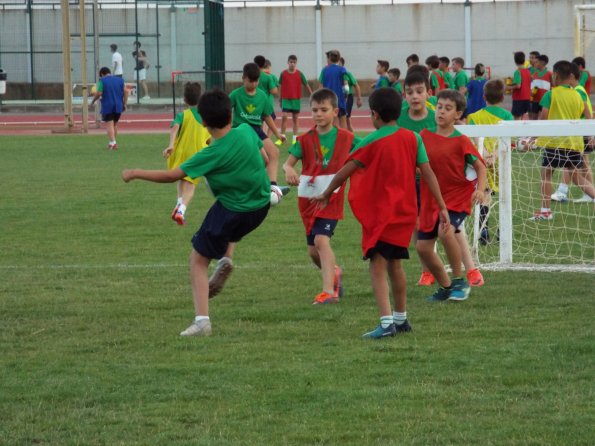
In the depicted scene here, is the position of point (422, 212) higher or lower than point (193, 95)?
lower

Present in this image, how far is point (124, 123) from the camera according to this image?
34750 millimetres

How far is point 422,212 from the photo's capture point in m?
8.65

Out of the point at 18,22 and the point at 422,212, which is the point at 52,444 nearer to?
the point at 422,212

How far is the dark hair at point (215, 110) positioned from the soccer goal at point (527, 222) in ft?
9.35

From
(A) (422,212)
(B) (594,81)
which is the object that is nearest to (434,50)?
(B) (594,81)

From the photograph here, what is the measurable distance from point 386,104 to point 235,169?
3.40 feet

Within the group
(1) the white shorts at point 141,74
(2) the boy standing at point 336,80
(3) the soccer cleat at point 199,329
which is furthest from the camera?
(1) the white shorts at point 141,74

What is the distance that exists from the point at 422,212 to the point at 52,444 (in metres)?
4.08

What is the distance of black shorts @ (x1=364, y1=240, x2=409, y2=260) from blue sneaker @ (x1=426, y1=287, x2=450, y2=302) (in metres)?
1.46

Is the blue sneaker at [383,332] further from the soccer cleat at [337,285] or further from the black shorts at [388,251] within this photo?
the soccer cleat at [337,285]

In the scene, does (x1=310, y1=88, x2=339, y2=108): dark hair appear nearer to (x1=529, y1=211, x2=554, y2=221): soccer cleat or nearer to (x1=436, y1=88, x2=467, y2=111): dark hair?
(x1=436, y1=88, x2=467, y2=111): dark hair

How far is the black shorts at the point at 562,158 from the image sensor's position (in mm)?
12875

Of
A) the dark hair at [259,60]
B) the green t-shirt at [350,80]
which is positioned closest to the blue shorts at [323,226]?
the dark hair at [259,60]

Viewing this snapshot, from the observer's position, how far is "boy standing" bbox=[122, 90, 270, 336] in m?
7.45
